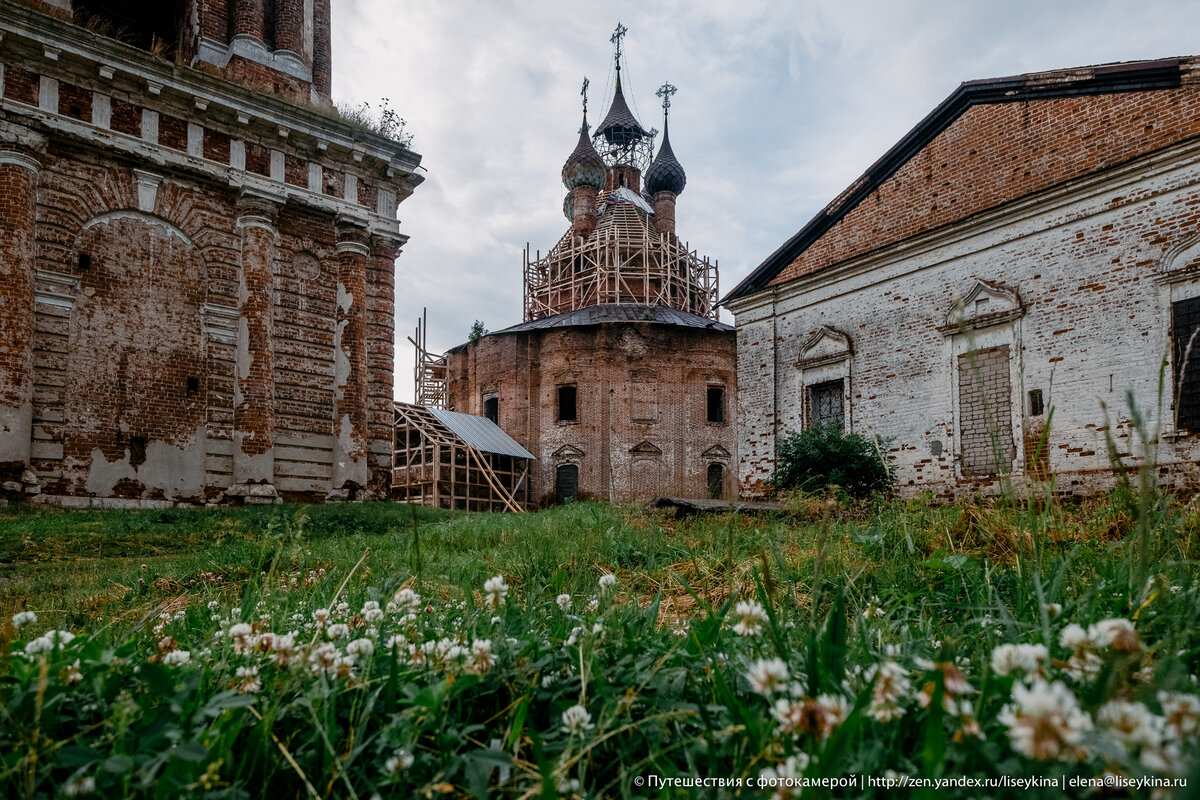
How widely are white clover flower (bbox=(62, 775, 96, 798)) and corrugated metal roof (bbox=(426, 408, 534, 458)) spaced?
25.5 meters

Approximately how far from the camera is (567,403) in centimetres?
2998

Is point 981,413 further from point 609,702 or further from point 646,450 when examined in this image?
point 646,450

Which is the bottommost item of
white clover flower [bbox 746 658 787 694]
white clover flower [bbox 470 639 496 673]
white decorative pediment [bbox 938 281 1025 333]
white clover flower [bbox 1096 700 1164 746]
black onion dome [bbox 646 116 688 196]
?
white clover flower [bbox 470 639 496 673]

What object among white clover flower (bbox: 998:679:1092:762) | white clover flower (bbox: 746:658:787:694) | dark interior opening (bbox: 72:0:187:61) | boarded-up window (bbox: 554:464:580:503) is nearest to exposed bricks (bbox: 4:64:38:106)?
dark interior opening (bbox: 72:0:187:61)

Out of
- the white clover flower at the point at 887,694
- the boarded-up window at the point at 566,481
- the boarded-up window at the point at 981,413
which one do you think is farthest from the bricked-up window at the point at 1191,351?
the boarded-up window at the point at 566,481

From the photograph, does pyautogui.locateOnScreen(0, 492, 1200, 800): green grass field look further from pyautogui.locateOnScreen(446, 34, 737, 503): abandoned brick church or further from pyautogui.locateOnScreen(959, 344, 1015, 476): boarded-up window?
pyautogui.locateOnScreen(446, 34, 737, 503): abandoned brick church

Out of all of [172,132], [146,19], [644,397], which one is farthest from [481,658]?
[644,397]

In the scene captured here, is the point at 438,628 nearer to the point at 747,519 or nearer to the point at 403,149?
the point at 747,519

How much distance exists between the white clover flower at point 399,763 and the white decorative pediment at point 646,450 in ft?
90.1

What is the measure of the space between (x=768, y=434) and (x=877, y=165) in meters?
6.19

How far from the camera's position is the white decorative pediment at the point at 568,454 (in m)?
29.0

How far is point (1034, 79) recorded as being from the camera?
13.1m

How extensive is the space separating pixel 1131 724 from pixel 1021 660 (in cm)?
35

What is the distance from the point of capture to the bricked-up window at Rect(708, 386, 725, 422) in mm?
30219
